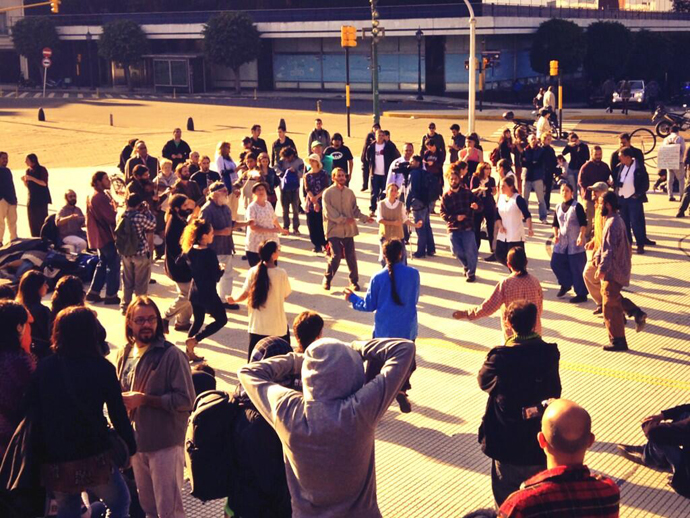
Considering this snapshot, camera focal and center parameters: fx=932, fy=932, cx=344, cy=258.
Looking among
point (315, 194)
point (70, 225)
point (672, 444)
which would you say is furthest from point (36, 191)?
point (672, 444)

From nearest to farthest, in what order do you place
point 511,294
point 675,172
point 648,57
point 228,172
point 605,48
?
Answer: point 511,294 → point 228,172 → point 675,172 → point 605,48 → point 648,57

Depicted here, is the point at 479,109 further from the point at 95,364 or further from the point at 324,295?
the point at 95,364

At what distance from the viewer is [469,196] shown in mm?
14305

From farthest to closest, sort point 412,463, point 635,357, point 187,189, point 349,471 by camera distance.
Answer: point 187,189 → point 635,357 → point 412,463 → point 349,471

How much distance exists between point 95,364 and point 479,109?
154ft

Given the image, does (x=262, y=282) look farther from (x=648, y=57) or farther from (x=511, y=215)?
(x=648, y=57)

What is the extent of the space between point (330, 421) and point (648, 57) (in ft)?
200

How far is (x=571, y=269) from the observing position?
13.0 m

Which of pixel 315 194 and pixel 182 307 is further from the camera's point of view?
pixel 315 194

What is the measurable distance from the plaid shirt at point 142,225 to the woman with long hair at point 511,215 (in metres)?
5.10

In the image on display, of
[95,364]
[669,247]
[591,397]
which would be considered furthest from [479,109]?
[95,364]

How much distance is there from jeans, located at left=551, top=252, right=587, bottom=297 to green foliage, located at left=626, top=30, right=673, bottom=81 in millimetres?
51160

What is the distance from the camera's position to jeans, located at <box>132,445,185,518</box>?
6273 mm

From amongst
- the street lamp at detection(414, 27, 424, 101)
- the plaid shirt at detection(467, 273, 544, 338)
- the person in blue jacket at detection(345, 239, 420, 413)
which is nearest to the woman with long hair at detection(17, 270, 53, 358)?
the person in blue jacket at detection(345, 239, 420, 413)
